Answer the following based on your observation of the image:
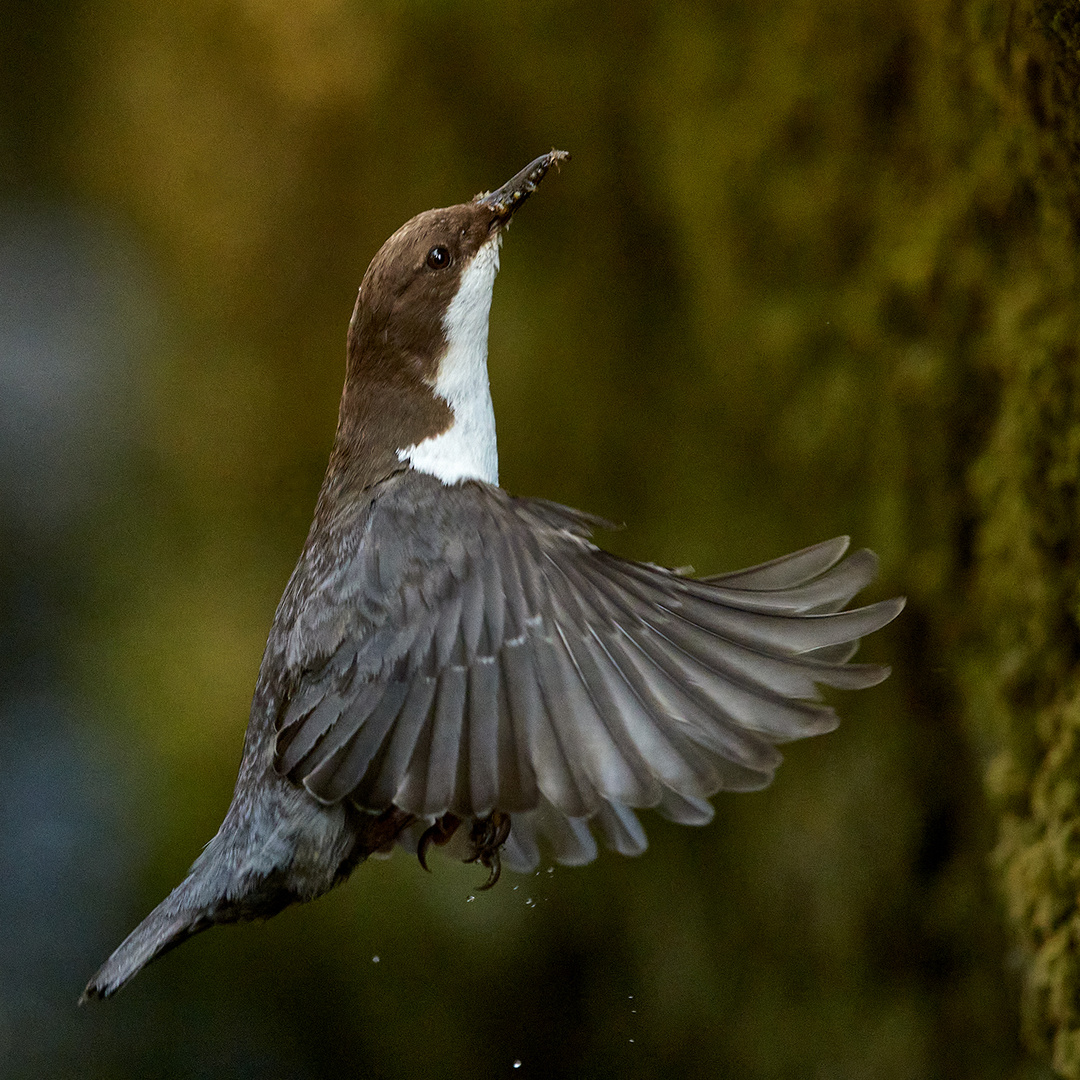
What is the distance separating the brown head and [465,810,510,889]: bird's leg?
495 millimetres

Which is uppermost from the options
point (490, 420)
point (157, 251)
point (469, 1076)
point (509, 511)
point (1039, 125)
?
point (157, 251)

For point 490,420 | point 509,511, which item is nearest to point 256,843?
point 509,511

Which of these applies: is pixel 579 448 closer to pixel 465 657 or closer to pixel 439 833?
pixel 439 833

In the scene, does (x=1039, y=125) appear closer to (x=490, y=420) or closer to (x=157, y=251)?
(x=490, y=420)

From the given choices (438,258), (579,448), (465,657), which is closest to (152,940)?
(465,657)

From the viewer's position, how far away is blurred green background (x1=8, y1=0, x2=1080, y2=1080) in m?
2.08

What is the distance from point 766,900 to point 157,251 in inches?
80.0

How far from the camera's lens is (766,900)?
246 centimetres

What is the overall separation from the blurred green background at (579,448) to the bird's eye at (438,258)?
0.84 meters

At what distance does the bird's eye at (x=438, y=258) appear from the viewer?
1.82 meters

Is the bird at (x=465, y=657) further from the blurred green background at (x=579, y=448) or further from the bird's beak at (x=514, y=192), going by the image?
the blurred green background at (x=579, y=448)

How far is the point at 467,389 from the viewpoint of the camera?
72.7 inches

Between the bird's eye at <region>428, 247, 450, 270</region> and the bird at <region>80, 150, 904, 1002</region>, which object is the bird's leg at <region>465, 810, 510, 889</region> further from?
the bird's eye at <region>428, 247, 450, 270</region>

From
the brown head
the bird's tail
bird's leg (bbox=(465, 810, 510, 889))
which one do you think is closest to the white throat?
the brown head
